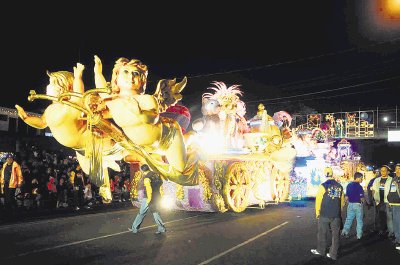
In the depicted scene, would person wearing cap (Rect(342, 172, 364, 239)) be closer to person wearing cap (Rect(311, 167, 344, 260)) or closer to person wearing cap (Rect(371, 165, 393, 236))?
person wearing cap (Rect(371, 165, 393, 236))

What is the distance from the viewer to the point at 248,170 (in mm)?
12211

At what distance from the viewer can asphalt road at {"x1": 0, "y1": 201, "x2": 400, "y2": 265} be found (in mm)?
7301

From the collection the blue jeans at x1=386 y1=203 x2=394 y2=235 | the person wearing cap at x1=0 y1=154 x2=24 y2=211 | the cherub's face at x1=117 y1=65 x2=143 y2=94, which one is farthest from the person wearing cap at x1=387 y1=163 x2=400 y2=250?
the person wearing cap at x1=0 y1=154 x2=24 y2=211

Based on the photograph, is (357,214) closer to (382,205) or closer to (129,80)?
(382,205)

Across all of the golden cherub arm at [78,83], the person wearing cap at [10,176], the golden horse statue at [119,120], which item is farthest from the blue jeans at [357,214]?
the person wearing cap at [10,176]

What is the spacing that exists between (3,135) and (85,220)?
7736mm

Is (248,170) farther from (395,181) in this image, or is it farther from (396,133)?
(396,133)

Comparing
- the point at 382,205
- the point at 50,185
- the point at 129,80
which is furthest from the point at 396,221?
the point at 50,185

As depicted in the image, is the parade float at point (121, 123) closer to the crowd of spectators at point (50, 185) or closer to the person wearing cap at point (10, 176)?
the person wearing cap at point (10, 176)

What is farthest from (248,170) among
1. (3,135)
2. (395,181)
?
(3,135)

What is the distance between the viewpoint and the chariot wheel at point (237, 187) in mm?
11062

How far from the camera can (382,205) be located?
418 inches

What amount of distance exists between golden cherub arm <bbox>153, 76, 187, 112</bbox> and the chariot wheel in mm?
5783

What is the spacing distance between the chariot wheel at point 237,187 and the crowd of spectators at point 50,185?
568cm
